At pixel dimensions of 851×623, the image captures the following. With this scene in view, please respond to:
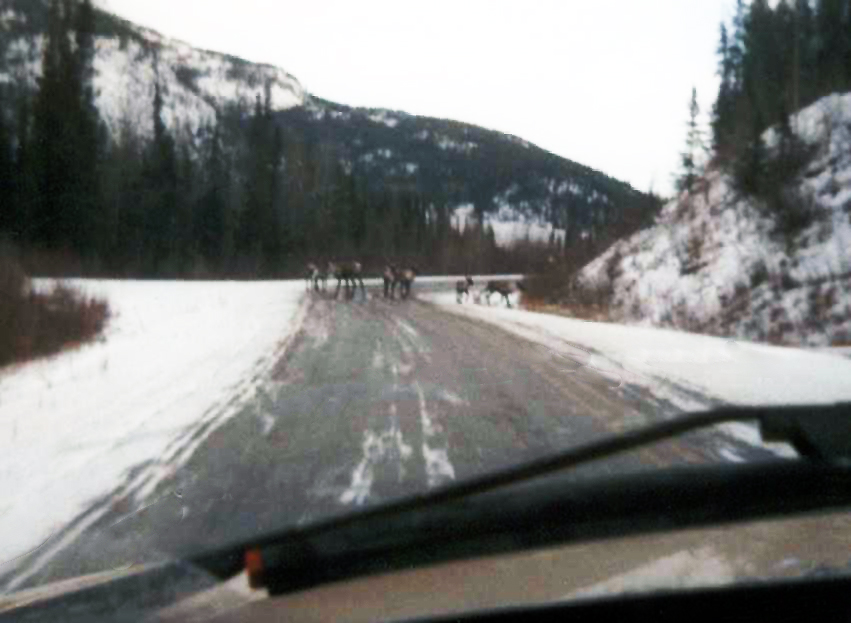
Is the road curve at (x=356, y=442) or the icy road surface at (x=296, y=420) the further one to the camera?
the icy road surface at (x=296, y=420)

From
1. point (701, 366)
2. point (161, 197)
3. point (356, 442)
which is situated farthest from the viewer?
point (161, 197)

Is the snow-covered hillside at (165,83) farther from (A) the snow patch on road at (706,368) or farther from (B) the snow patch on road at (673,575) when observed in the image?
(B) the snow patch on road at (673,575)

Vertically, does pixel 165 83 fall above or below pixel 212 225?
above

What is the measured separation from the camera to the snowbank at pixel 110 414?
551 cm

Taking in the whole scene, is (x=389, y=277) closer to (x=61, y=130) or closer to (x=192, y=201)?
(x=61, y=130)

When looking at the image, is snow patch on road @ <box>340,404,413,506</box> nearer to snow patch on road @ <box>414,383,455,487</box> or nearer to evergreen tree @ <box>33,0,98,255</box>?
snow patch on road @ <box>414,383,455,487</box>

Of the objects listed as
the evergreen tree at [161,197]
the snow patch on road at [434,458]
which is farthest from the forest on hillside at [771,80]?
the evergreen tree at [161,197]

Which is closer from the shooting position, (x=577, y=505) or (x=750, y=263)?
(x=577, y=505)

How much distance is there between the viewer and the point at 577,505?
97.3 inches

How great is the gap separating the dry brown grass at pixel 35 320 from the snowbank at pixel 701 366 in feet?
29.1

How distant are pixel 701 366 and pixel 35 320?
37.2 ft

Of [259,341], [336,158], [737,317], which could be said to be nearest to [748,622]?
[259,341]

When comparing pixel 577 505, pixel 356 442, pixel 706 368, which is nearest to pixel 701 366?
pixel 706 368

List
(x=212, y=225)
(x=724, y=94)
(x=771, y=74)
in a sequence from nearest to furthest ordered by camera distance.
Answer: (x=771, y=74) → (x=724, y=94) → (x=212, y=225)
